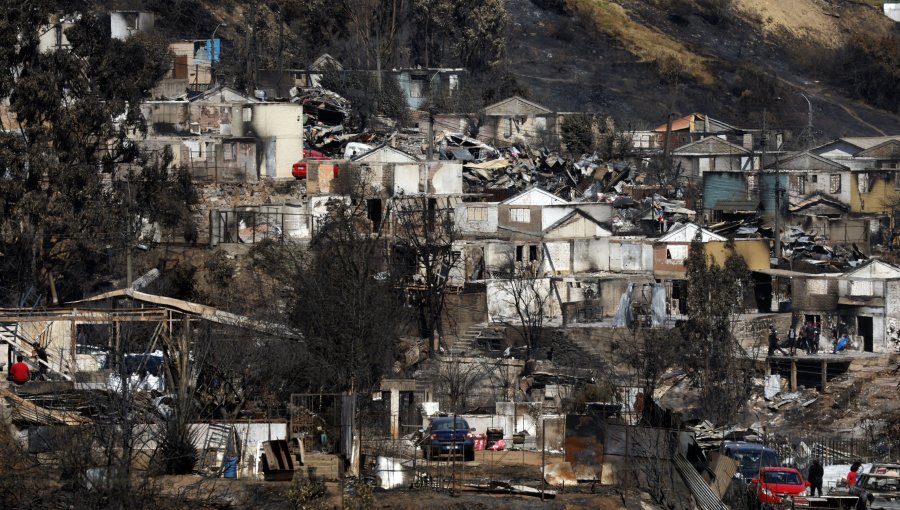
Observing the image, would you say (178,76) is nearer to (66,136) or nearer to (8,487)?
(66,136)

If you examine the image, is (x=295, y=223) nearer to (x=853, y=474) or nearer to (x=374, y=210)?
(x=374, y=210)

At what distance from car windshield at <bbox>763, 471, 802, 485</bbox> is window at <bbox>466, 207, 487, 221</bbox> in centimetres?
2223

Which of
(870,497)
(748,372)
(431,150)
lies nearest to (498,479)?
(870,497)

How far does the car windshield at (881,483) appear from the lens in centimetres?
2034

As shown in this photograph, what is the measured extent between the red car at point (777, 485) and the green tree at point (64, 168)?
1894 centimetres

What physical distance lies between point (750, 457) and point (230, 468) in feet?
25.5

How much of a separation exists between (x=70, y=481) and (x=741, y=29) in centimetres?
7513

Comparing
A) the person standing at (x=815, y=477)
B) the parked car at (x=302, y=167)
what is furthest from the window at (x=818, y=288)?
the person standing at (x=815, y=477)

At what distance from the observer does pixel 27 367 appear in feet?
83.9

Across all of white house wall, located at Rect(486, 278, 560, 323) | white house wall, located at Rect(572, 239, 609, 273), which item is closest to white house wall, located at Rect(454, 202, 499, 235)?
white house wall, located at Rect(572, 239, 609, 273)

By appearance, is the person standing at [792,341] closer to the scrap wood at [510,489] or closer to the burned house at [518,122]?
the scrap wood at [510,489]

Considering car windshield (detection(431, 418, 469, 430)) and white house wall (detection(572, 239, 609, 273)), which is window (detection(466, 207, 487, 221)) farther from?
car windshield (detection(431, 418, 469, 430))

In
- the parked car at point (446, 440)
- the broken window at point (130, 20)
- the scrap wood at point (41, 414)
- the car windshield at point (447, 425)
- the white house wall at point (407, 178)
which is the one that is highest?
the broken window at point (130, 20)

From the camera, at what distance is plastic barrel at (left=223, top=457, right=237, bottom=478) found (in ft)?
71.5
